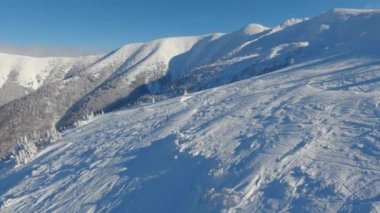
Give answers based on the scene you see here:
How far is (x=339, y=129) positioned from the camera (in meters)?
19.1

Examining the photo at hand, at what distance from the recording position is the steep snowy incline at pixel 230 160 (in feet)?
48.2

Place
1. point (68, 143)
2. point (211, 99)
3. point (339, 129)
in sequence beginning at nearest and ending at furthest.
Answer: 1. point (339, 129)
2. point (68, 143)
3. point (211, 99)

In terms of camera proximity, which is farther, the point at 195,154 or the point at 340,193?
the point at 195,154

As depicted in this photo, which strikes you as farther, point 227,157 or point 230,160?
point 227,157

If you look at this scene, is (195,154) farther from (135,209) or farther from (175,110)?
(175,110)

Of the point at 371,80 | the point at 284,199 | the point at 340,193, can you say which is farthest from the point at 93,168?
the point at 371,80

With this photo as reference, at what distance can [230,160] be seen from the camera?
18203 mm

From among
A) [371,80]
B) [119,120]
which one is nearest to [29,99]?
[119,120]

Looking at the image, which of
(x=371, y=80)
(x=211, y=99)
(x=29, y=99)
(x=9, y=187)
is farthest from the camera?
(x=29, y=99)

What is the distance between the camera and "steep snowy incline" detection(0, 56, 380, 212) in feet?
48.2

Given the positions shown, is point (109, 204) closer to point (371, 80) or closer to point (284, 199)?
point (284, 199)

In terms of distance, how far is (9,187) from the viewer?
79.1 feet

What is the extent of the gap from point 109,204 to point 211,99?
54.0ft

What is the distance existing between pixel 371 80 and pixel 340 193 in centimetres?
1599
